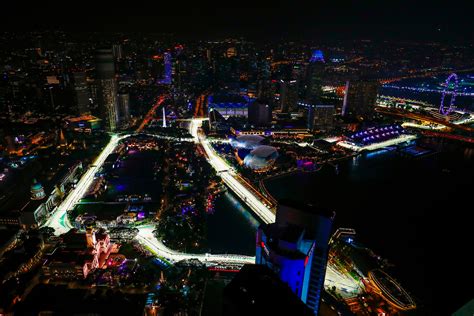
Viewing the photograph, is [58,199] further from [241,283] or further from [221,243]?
[241,283]

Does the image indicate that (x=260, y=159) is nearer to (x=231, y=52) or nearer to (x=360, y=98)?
(x=360, y=98)

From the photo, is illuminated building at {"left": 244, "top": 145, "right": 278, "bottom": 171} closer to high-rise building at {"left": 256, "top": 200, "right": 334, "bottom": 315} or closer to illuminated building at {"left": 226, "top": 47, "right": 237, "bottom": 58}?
high-rise building at {"left": 256, "top": 200, "right": 334, "bottom": 315}

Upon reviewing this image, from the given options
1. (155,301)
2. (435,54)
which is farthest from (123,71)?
(435,54)

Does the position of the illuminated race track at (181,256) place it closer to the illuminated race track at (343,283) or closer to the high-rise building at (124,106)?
the illuminated race track at (343,283)

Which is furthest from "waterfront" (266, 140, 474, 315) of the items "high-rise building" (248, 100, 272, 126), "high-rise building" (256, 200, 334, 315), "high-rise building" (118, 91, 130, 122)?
Result: "high-rise building" (118, 91, 130, 122)

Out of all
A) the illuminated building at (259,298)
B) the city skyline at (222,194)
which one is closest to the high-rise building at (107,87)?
the city skyline at (222,194)

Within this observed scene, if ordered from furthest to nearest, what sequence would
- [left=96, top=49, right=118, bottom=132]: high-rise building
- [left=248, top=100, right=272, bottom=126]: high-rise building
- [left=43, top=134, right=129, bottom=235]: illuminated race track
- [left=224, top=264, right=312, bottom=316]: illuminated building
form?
[left=248, top=100, right=272, bottom=126]: high-rise building
[left=96, top=49, right=118, bottom=132]: high-rise building
[left=43, top=134, right=129, bottom=235]: illuminated race track
[left=224, top=264, right=312, bottom=316]: illuminated building
